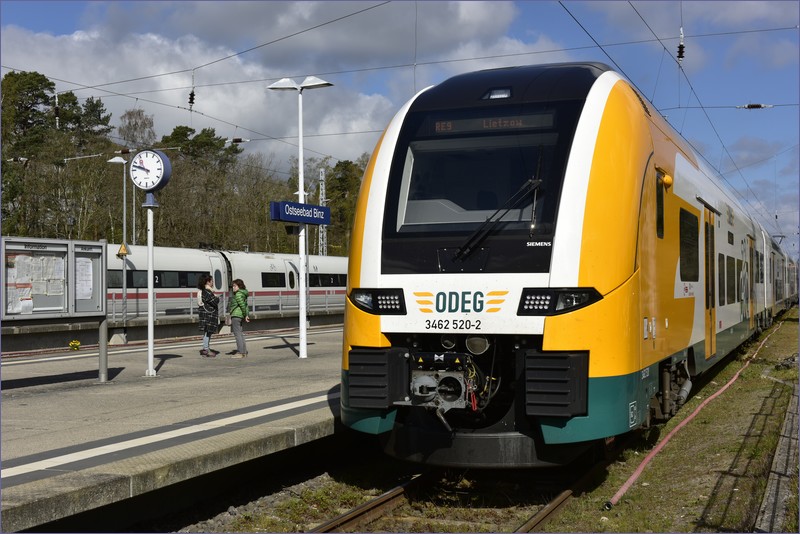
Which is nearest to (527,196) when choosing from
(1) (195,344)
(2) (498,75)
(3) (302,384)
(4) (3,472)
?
(2) (498,75)

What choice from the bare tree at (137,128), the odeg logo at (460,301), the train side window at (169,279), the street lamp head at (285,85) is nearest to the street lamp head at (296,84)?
the street lamp head at (285,85)

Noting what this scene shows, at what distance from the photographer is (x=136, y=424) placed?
882cm

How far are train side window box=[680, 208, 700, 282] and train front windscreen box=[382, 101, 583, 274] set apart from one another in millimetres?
2617

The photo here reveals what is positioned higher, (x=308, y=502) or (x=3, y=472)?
(x=3, y=472)

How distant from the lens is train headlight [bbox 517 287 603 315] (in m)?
6.89

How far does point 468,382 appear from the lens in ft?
23.4

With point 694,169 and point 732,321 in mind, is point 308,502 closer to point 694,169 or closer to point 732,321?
point 694,169

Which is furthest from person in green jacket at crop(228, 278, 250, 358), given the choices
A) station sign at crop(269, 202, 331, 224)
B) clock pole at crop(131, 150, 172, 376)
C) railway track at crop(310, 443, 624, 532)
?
railway track at crop(310, 443, 624, 532)

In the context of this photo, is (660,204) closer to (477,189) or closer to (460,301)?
(477,189)

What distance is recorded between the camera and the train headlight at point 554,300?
689cm

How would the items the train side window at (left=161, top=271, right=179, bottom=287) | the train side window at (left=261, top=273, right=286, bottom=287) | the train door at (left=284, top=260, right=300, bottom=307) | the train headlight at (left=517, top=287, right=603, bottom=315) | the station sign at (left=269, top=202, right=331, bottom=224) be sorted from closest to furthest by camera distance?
the train headlight at (left=517, top=287, right=603, bottom=315) < the station sign at (left=269, top=202, right=331, bottom=224) < the train side window at (left=161, top=271, right=179, bottom=287) < the train side window at (left=261, top=273, right=286, bottom=287) < the train door at (left=284, top=260, right=300, bottom=307)

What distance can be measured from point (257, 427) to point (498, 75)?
386 centimetres

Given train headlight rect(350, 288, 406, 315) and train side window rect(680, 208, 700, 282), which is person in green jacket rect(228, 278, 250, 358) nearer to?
train side window rect(680, 208, 700, 282)

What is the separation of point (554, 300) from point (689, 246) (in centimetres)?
358
